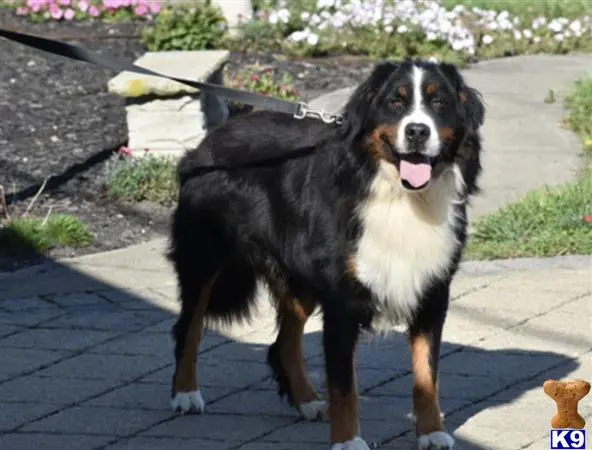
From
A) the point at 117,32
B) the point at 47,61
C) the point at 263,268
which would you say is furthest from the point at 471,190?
the point at 117,32

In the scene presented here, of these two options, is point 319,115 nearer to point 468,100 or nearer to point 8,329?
point 468,100

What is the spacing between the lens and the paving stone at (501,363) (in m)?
6.18

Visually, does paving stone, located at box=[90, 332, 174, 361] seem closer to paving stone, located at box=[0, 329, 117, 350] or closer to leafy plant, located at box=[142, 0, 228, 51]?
paving stone, located at box=[0, 329, 117, 350]

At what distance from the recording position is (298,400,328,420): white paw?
225 inches

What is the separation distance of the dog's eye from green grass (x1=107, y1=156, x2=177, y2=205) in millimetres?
4199

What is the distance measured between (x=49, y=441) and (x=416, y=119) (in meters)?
1.88

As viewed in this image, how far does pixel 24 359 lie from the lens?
6430mm

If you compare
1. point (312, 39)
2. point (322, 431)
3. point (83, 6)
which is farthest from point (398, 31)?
point (322, 431)

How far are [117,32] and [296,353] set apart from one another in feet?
25.4

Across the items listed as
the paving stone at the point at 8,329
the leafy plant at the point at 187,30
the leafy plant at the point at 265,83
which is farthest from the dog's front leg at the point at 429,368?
the leafy plant at the point at 187,30

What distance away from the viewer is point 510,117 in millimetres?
11117

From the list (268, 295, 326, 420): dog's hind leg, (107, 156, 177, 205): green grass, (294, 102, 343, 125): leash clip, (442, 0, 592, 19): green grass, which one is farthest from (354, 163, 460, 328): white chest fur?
(442, 0, 592, 19): green grass

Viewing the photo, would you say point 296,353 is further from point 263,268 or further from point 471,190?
point 471,190

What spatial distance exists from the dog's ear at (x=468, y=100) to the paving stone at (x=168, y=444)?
59.1 inches
